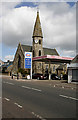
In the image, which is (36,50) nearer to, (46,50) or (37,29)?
(37,29)

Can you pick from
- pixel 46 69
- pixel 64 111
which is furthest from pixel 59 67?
pixel 64 111

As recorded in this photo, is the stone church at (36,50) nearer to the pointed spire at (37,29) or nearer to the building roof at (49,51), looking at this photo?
the pointed spire at (37,29)

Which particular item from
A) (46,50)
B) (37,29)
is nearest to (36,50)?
(37,29)

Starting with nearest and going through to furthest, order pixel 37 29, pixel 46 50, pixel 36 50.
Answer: pixel 37 29, pixel 36 50, pixel 46 50

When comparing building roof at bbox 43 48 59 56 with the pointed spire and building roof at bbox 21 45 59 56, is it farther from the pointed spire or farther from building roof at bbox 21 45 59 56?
the pointed spire

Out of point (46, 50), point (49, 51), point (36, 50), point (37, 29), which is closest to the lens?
point (37, 29)

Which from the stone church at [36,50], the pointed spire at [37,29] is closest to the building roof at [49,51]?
the stone church at [36,50]

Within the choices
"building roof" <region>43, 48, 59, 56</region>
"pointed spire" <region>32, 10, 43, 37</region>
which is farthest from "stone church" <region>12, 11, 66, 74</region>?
"building roof" <region>43, 48, 59, 56</region>

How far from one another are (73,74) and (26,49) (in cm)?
4054

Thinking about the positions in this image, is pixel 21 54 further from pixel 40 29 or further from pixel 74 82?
pixel 74 82

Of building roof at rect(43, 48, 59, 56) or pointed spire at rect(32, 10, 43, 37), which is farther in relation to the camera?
building roof at rect(43, 48, 59, 56)

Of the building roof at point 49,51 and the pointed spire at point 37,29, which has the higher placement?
the pointed spire at point 37,29

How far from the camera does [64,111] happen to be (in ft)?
23.7

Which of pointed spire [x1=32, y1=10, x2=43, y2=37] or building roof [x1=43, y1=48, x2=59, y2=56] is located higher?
pointed spire [x1=32, y1=10, x2=43, y2=37]
